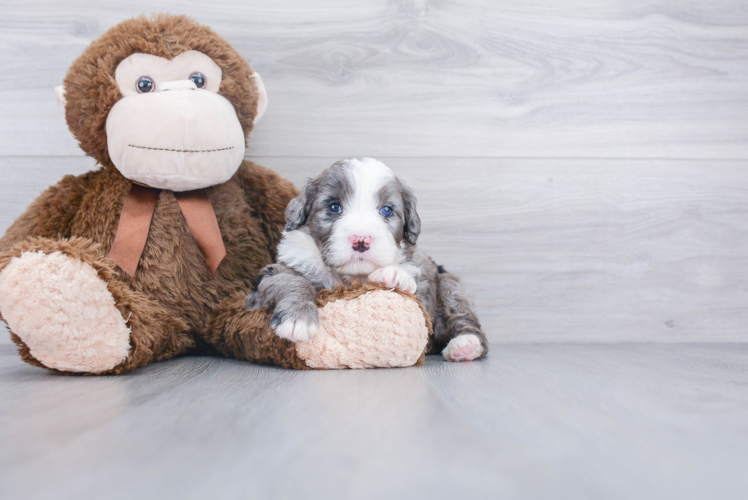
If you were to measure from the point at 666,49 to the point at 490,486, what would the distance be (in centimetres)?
185

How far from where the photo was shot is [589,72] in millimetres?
1875

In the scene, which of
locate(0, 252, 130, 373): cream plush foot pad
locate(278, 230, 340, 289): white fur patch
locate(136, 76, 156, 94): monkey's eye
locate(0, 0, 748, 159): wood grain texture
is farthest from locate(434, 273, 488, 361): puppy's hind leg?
locate(136, 76, 156, 94): monkey's eye

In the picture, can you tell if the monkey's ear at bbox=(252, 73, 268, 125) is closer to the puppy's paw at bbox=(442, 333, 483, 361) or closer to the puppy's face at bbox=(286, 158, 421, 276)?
the puppy's face at bbox=(286, 158, 421, 276)

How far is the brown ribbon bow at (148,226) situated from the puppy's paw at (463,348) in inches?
25.5

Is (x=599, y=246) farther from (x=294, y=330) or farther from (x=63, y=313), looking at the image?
(x=63, y=313)

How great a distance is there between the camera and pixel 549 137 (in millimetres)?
1875

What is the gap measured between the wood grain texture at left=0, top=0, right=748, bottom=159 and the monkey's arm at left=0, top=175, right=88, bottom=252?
0.41 metres

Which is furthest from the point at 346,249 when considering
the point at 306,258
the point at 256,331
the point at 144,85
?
the point at 144,85

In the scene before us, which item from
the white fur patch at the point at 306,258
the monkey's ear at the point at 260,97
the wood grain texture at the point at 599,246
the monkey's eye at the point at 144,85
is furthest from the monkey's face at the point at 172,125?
the wood grain texture at the point at 599,246

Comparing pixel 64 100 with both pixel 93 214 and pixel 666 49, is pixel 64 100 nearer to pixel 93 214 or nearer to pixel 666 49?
pixel 93 214

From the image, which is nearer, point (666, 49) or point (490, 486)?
point (490, 486)

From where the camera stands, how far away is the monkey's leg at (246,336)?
1.18 m

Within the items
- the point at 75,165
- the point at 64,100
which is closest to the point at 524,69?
the point at 64,100

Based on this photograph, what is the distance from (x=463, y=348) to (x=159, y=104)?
0.96 metres
